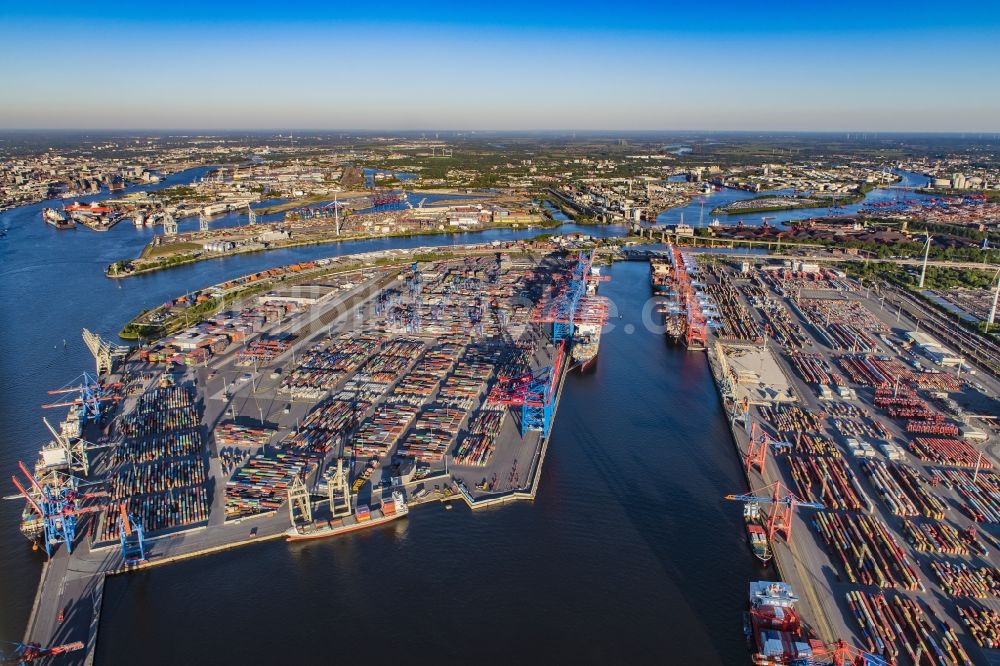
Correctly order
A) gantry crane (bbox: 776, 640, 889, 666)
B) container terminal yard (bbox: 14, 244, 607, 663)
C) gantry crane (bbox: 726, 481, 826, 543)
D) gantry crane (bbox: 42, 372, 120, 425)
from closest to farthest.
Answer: gantry crane (bbox: 776, 640, 889, 666) < container terminal yard (bbox: 14, 244, 607, 663) < gantry crane (bbox: 726, 481, 826, 543) < gantry crane (bbox: 42, 372, 120, 425)

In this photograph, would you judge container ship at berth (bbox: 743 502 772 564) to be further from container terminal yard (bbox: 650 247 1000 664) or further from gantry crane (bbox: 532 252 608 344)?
gantry crane (bbox: 532 252 608 344)

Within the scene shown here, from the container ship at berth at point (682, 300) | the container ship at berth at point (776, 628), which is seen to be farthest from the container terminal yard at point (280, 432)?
the container ship at berth at point (776, 628)

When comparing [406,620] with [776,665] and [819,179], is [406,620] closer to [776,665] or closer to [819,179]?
[776,665]

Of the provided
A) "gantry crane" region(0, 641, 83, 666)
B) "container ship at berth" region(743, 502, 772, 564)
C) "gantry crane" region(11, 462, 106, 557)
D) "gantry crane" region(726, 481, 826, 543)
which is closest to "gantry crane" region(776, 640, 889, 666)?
"container ship at berth" region(743, 502, 772, 564)

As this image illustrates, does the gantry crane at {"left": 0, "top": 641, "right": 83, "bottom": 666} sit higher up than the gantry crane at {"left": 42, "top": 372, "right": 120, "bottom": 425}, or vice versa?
the gantry crane at {"left": 42, "top": 372, "right": 120, "bottom": 425}

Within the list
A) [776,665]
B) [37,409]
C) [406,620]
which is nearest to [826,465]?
→ [776,665]

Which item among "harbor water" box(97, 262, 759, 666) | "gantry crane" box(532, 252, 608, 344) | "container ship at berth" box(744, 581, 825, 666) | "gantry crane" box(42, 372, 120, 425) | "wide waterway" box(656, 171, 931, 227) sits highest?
"wide waterway" box(656, 171, 931, 227)

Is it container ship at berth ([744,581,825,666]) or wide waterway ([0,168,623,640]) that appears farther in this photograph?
wide waterway ([0,168,623,640])

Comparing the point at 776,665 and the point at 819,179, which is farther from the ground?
the point at 819,179
